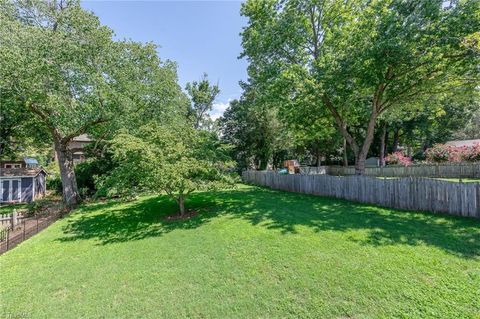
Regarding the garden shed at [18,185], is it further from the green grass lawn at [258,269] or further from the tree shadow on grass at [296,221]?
the green grass lawn at [258,269]

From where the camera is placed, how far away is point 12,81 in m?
11.4

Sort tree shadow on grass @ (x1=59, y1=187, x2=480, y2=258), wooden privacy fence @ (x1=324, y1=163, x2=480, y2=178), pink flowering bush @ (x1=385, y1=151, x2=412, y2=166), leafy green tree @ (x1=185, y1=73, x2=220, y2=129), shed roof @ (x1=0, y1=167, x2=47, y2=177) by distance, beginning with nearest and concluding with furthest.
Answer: tree shadow on grass @ (x1=59, y1=187, x2=480, y2=258), shed roof @ (x1=0, y1=167, x2=47, y2=177), wooden privacy fence @ (x1=324, y1=163, x2=480, y2=178), pink flowering bush @ (x1=385, y1=151, x2=412, y2=166), leafy green tree @ (x1=185, y1=73, x2=220, y2=129)

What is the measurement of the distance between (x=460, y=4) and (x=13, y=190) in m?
26.5

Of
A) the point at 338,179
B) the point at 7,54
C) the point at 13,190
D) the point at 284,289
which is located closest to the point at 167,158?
the point at 284,289

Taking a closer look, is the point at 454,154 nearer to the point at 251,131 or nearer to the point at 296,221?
the point at 251,131

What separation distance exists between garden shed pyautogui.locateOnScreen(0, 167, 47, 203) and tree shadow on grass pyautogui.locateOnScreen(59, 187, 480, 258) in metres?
8.19

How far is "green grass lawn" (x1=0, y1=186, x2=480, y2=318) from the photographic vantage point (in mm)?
4164

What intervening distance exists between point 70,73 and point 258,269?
43.8ft

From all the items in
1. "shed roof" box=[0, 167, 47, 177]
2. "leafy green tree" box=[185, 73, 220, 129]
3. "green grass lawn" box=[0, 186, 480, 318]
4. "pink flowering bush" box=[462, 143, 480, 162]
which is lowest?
"green grass lawn" box=[0, 186, 480, 318]

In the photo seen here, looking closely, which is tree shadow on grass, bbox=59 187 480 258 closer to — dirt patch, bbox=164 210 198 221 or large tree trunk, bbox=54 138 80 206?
dirt patch, bbox=164 210 198 221

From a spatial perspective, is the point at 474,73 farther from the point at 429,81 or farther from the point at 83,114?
the point at 83,114

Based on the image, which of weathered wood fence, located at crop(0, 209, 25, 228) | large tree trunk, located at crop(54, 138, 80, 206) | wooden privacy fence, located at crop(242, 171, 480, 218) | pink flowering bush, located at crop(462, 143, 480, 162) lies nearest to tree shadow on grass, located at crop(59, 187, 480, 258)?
wooden privacy fence, located at crop(242, 171, 480, 218)

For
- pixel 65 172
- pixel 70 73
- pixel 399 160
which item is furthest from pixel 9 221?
pixel 399 160

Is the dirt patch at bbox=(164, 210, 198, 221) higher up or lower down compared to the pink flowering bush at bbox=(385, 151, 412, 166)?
lower down
